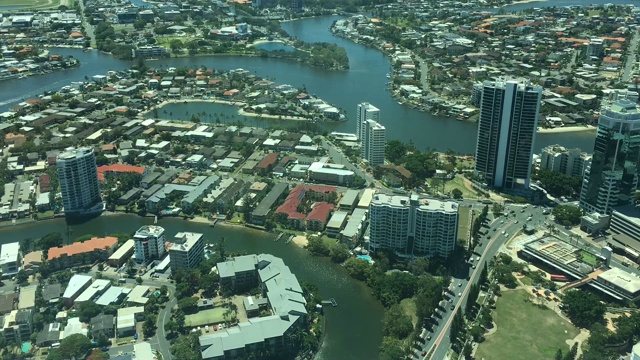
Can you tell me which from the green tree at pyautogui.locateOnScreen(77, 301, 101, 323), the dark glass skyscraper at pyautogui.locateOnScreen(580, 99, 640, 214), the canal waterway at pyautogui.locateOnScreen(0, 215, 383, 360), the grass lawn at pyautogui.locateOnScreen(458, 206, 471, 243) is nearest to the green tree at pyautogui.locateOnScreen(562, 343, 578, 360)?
the canal waterway at pyautogui.locateOnScreen(0, 215, 383, 360)

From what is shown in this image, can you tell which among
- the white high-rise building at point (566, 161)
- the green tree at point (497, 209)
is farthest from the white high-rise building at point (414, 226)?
the white high-rise building at point (566, 161)

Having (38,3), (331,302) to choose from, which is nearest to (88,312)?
(331,302)

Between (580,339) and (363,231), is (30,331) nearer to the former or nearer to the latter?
(363,231)

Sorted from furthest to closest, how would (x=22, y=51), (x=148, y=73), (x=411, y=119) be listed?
(x=22, y=51) < (x=148, y=73) < (x=411, y=119)

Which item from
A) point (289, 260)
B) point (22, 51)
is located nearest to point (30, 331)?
point (289, 260)

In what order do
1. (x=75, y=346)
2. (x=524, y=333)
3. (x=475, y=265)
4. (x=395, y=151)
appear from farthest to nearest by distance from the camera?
(x=395, y=151) < (x=475, y=265) < (x=524, y=333) < (x=75, y=346)

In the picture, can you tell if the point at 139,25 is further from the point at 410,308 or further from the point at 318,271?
the point at 410,308
